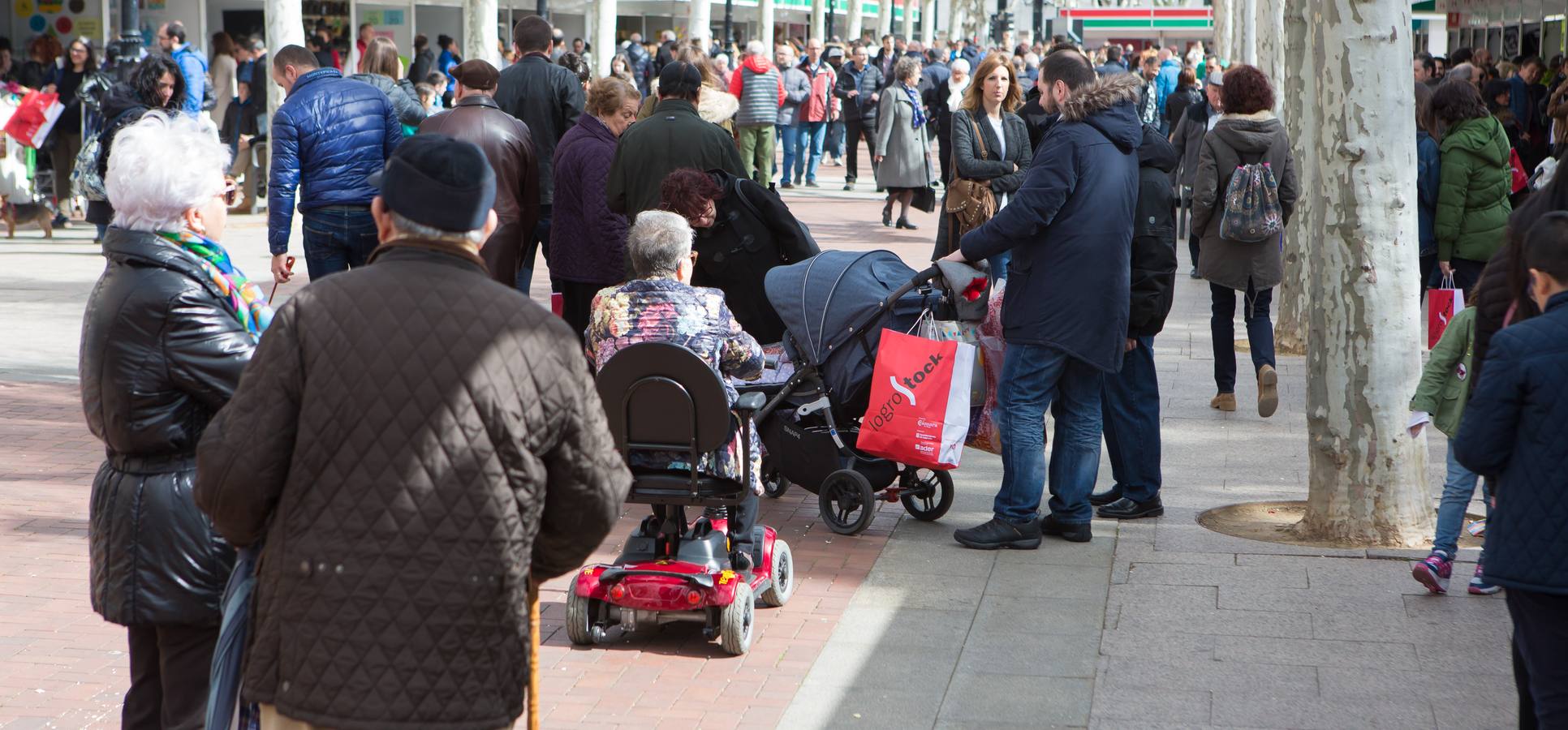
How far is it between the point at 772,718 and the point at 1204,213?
5.47m

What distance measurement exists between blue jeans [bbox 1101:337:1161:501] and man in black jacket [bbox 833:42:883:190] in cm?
1616

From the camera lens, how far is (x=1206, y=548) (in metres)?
6.51

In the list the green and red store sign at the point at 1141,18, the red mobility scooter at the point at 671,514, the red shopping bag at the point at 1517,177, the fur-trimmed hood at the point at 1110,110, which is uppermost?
the green and red store sign at the point at 1141,18

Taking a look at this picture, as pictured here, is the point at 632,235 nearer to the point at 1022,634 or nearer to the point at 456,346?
the point at 1022,634

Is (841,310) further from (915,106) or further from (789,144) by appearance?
(789,144)

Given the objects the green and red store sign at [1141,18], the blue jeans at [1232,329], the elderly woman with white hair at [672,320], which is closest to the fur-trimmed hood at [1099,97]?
the elderly woman with white hair at [672,320]

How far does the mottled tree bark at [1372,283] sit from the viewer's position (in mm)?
6453

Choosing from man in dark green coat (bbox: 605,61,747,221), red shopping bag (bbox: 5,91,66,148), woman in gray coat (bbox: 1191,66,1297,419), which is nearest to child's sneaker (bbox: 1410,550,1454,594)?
woman in gray coat (bbox: 1191,66,1297,419)

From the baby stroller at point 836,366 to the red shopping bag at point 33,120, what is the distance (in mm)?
11962

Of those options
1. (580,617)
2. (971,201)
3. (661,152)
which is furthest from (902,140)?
(580,617)

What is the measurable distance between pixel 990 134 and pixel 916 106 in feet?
25.3

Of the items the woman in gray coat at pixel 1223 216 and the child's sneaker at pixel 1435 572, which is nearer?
the child's sneaker at pixel 1435 572

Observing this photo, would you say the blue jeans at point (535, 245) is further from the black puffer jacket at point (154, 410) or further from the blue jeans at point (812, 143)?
the blue jeans at point (812, 143)

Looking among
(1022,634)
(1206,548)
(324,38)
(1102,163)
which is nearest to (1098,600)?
(1022,634)
